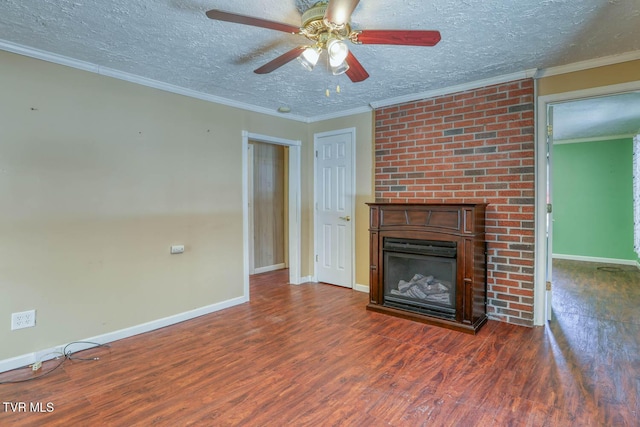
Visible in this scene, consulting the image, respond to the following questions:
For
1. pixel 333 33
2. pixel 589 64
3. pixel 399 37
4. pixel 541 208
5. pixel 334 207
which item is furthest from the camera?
pixel 334 207

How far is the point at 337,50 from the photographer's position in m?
1.85

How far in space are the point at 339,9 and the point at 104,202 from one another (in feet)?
7.59

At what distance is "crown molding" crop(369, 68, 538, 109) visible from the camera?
2.95 metres

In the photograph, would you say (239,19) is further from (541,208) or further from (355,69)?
(541,208)

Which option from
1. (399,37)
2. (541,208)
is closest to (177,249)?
(399,37)

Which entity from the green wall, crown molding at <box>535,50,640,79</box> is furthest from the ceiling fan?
the green wall

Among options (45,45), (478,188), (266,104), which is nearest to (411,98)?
(478,188)

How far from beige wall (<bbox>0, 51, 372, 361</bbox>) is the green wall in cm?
577

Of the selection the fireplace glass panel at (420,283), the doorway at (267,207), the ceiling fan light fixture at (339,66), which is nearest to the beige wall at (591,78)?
the fireplace glass panel at (420,283)

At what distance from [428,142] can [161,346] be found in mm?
3074

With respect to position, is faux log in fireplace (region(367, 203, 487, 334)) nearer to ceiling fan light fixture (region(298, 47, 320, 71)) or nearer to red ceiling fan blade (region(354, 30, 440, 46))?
red ceiling fan blade (region(354, 30, 440, 46))

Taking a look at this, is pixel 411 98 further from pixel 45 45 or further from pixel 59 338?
pixel 59 338

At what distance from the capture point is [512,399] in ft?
6.41

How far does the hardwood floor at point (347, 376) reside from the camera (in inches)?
71.8
